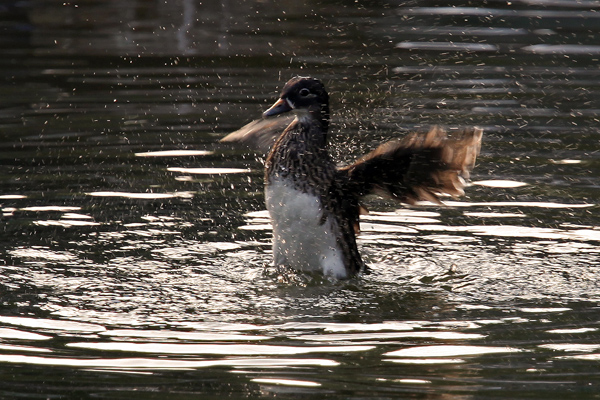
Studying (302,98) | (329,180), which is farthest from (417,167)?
(302,98)

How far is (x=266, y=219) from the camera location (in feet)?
26.0

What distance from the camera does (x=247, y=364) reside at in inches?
194

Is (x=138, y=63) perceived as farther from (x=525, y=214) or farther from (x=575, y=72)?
(x=525, y=214)

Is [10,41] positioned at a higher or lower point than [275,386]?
higher

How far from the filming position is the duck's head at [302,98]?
6.62 meters

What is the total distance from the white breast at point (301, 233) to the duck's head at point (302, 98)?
0.54 meters

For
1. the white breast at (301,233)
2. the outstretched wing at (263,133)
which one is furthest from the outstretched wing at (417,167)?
the outstretched wing at (263,133)

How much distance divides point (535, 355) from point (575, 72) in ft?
24.5

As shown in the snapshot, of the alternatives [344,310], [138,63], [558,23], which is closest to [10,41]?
[138,63]

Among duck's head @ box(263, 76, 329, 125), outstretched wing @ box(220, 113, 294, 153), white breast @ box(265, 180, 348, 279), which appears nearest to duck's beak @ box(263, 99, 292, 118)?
duck's head @ box(263, 76, 329, 125)

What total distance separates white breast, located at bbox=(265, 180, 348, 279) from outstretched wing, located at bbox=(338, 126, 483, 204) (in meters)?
0.27

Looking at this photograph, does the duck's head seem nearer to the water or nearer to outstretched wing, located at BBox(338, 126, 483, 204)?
outstretched wing, located at BBox(338, 126, 483, 204)

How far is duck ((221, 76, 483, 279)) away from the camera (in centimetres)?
603

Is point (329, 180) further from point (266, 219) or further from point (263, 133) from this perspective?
point (266, 219)
